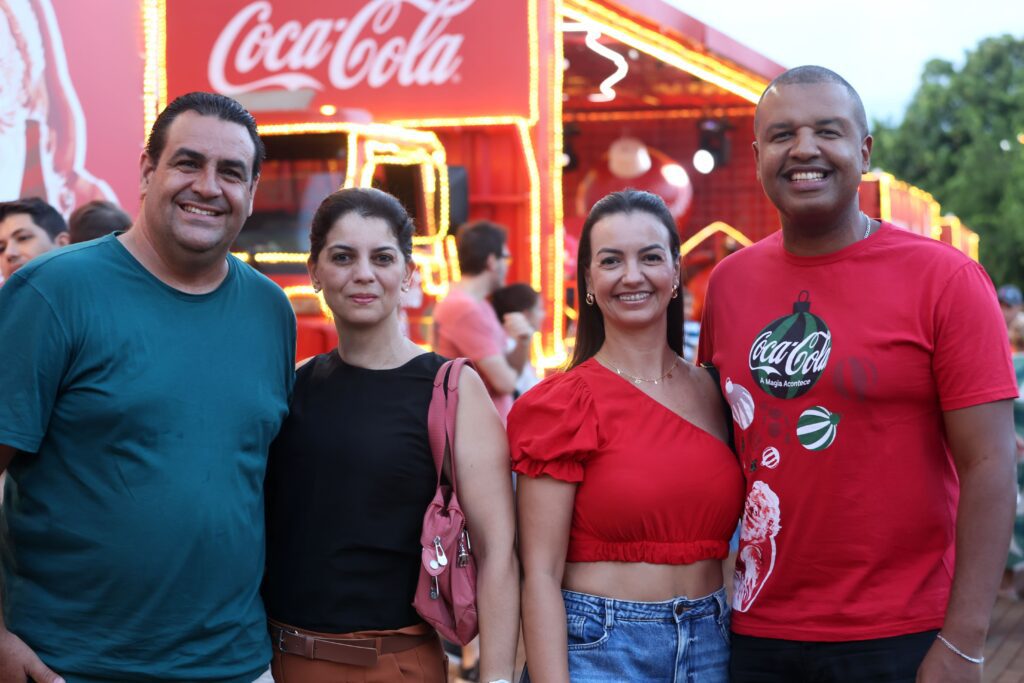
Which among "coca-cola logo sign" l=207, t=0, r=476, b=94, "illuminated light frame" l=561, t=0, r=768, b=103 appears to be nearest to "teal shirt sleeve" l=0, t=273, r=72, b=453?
"coca-cola logo sign" l=207, t=0, r=476, b=94

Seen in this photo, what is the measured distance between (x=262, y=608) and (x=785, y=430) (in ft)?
4.16

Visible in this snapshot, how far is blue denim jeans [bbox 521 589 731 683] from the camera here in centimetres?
286

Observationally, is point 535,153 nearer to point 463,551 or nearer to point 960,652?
point 463,551

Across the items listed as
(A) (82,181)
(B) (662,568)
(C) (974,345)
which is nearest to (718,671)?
(B) (662,568)

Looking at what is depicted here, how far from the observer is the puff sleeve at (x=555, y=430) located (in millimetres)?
2902

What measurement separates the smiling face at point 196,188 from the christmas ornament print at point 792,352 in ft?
4.09

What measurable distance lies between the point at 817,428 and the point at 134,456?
1494 millimetres

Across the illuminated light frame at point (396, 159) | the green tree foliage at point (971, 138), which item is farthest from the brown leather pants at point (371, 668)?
the green tree foliage at point (971, 138)

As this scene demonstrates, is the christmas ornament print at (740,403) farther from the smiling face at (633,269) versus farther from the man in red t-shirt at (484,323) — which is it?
the man in red t-shirt at (484,323)

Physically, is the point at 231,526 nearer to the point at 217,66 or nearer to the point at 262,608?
the point at 262,608

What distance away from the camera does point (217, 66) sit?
32.7 ft

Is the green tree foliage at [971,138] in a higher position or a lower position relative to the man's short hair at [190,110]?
higher

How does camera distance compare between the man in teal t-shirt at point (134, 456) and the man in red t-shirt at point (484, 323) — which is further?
the man in red t-shirt at point (484, 323)

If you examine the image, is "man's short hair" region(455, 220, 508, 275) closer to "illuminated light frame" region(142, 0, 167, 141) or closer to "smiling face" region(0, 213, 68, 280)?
"illuminated light frame" region(142, 0, 167, 141)
